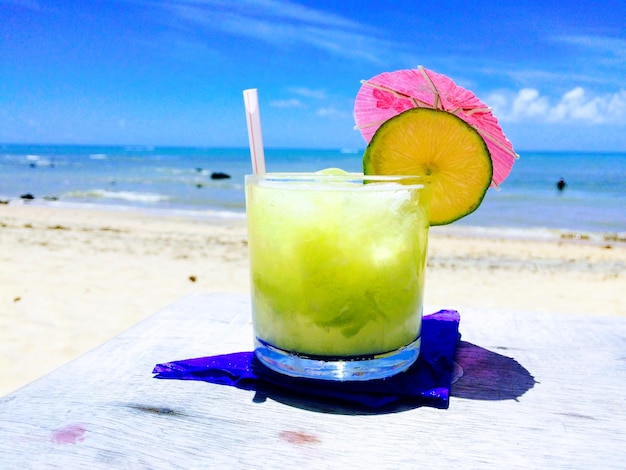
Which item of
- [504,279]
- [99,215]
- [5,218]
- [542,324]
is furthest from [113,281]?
[99,215]

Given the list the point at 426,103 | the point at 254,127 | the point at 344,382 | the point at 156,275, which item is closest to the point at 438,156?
the point at 426,103

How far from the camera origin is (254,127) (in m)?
1.23

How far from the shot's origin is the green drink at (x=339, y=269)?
3.66 ft

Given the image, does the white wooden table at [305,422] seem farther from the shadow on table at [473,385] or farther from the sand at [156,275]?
the sand at [156,275]

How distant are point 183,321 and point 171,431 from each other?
2.22ft

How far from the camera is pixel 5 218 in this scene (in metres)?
11.1

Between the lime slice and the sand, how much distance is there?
63cm

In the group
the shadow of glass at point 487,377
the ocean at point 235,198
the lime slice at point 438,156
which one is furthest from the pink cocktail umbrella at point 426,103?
the ocean at point 235,198

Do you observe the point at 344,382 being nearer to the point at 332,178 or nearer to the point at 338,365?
the point at 338,365

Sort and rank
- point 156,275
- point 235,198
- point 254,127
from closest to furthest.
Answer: point 254,127, point 156,275, point 235,198

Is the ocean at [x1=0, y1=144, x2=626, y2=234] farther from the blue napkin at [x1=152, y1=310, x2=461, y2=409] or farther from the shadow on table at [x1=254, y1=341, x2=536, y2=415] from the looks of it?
the blue napkin at [x1=152, y1=310, x2=461, y2=409]

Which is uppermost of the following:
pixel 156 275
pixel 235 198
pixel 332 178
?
pixel 332 178

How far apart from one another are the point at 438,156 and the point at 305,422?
0.63 meters

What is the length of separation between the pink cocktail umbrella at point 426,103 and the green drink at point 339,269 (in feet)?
0.71
